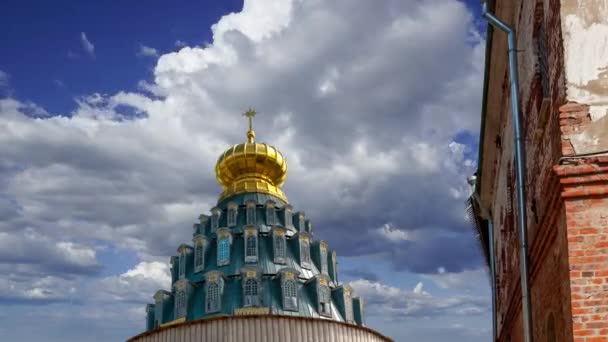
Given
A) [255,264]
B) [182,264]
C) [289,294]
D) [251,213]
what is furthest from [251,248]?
[182,264]

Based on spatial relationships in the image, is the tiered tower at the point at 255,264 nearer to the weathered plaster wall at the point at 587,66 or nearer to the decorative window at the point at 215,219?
the decorative window at the point at 215,219

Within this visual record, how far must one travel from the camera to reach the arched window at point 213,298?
105 ft

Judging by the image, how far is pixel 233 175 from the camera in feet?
130

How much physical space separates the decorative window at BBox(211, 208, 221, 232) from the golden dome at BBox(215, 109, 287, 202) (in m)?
1.52

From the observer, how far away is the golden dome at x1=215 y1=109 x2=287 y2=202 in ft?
128

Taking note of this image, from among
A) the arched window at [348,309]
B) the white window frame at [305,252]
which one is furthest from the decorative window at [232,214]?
the arched window at [348,309]

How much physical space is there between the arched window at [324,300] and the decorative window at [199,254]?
17.1ft

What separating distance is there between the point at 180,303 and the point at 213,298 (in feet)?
5.69

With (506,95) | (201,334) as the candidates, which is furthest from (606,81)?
(201,334)

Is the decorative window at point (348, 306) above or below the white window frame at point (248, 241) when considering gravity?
below

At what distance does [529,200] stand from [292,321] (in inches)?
728

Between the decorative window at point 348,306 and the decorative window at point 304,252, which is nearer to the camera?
the decorative window at point 348,306

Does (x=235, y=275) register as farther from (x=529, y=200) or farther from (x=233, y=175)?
(x=529, y=200)

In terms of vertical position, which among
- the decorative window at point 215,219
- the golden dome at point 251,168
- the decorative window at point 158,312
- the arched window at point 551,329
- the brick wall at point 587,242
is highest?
the golden dome at point 251,168
